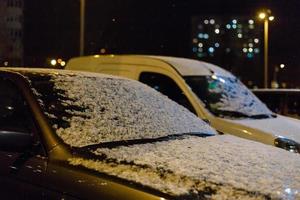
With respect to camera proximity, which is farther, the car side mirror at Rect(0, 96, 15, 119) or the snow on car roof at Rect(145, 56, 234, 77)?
the snow on car roof at Rect(145, 56, 234, 77)

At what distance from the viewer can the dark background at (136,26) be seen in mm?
33719

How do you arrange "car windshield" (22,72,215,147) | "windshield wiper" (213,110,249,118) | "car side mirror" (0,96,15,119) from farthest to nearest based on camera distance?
"windshield wiper" (213,110,249,118) < "car side mirror" (0,96,15,119) < "car windshield" (22,72,215,147)

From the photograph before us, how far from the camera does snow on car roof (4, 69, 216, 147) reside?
12.8 ft

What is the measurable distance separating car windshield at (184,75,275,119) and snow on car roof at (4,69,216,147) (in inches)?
107

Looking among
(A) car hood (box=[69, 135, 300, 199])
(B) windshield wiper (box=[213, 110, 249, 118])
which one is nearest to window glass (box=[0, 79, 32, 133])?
(A) car hood (box=[69, 135, 300, 199])

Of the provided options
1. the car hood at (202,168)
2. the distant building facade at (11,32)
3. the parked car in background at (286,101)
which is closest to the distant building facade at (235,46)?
the distant building facade at (11,32)

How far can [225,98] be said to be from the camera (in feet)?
26.3

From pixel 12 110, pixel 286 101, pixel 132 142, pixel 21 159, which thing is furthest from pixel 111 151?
pixel 286 101

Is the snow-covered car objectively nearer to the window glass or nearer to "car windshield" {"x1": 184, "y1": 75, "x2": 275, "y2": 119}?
the window glass

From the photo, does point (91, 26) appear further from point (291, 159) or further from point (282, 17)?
point (291, 159)

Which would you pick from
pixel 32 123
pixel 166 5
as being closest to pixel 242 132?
pixel 32 123

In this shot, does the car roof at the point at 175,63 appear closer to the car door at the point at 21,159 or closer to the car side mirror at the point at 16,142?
the car door at the point at 21,159

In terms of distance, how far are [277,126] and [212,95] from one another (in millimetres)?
990

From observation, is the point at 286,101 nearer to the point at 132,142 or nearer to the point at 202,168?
the point at 132,142
